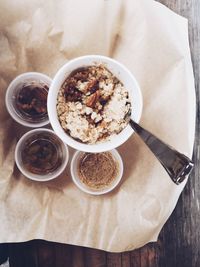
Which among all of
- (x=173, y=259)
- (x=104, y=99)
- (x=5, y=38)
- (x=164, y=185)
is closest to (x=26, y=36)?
(x=5, y=38)

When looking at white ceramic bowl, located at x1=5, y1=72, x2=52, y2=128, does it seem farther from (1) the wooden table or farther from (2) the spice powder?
(1) the wooden table

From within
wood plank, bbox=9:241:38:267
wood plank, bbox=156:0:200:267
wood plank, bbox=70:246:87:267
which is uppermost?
wood plank, bbox=156:0:200:267

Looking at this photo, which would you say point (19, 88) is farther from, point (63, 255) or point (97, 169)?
point (63, 255)

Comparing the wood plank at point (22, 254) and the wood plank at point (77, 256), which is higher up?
the wood plank at point (77, 256)

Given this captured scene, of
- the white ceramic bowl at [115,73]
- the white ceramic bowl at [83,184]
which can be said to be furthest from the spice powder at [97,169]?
the white ceramic bowl at [115,73]

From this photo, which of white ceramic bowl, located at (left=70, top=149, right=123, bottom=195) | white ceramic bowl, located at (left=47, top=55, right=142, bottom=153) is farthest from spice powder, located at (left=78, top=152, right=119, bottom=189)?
white ceramic bowl, located at (left=47, top=55, right=142, bottom=153)

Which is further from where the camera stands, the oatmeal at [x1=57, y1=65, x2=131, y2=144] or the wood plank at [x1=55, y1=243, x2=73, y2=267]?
the wood plank at [x1=55, y1=243, x2=73, y2=267]

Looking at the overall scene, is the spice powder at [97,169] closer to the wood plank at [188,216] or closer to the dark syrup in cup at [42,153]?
the dark syrup in cup at [42,153]

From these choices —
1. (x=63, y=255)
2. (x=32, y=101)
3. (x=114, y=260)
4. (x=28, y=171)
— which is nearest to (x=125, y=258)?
(x=114, y=260)
